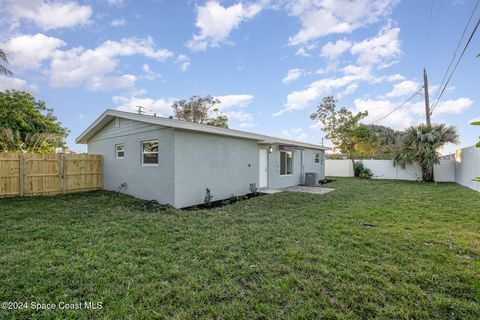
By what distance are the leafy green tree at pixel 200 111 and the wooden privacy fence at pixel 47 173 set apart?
14349 mm

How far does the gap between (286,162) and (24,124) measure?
17.6 metres

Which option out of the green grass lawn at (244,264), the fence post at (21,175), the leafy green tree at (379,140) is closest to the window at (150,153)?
the green grass lawn at (244,264)

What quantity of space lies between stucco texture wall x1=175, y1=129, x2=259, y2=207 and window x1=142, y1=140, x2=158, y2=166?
1.17 metres

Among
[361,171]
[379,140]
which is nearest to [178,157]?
[361,171]

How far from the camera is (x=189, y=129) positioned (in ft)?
24.4

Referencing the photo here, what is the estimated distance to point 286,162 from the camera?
516 inches

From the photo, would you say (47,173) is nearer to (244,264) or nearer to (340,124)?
(244,264)

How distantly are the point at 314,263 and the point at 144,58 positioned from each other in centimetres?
1163

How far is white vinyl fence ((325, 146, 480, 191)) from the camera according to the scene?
36.4 feet

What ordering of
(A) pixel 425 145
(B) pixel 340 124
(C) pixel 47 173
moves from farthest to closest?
(B) pixel 340 124, (A) pixel 425 145, (C) pixel 47 173

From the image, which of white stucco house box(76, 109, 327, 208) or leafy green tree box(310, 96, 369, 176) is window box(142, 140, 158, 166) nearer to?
white stucco house box(76, 109, 327, 208)

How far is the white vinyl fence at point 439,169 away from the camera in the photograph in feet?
36.4

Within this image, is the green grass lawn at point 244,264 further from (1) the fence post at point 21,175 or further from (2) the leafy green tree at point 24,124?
(2) the leafy green tree at point 24,124

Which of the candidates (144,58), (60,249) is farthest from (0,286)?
(144,58)
